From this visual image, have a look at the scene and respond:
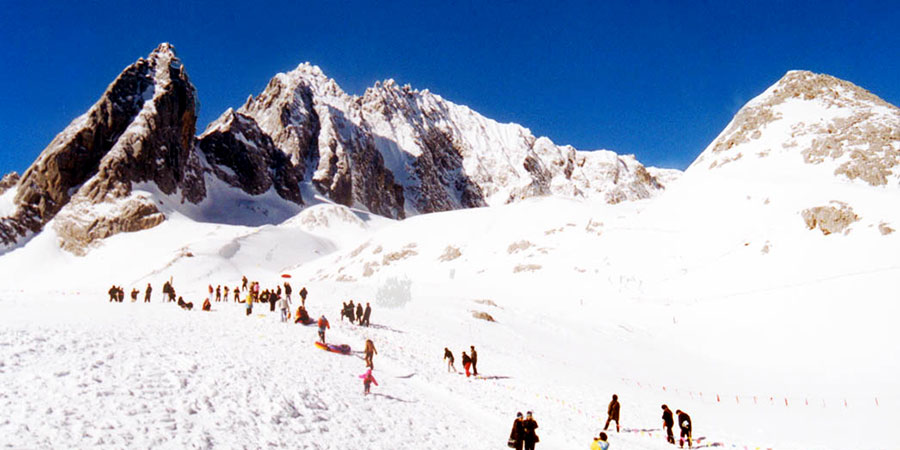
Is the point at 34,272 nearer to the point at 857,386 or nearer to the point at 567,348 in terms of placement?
the point at 567,348

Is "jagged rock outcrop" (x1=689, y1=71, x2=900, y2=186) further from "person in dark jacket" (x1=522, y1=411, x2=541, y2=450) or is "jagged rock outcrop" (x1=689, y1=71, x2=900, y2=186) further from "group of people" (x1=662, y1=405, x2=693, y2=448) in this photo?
"person in dark jacket" (x1=522, y1=411, x2=541, y2=450)

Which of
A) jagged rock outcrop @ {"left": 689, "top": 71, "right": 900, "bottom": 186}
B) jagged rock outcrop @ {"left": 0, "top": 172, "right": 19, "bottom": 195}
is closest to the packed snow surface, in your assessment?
jagged rock outcrop @ {"left": 689, "top": 71, "right": 900, "bottom": 186}

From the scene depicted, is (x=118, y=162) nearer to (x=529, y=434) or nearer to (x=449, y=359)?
(x=449, y=359)

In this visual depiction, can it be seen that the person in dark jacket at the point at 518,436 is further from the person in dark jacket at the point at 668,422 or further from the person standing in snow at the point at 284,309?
the person standing in snow at the point at 284,309

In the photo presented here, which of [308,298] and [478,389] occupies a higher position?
[308,298]

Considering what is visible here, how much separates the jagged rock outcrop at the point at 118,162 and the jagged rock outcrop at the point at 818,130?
115247 millimetres

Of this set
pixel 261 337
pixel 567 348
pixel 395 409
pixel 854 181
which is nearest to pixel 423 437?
pixel 395 409

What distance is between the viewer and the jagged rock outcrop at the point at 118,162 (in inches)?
4387

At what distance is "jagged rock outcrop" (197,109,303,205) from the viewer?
511 feet

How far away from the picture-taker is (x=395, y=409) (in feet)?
52.5

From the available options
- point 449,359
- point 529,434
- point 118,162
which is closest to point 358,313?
point 449,359

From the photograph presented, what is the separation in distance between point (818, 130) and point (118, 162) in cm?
13669

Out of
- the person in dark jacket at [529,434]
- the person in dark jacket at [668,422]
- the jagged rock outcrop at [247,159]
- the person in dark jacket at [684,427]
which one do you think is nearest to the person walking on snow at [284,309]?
the person in dark jacket at [529,434]

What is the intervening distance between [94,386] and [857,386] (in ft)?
122
